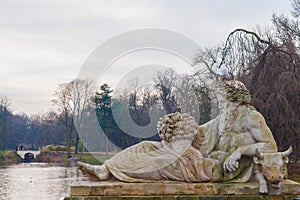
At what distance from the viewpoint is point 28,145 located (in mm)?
73188

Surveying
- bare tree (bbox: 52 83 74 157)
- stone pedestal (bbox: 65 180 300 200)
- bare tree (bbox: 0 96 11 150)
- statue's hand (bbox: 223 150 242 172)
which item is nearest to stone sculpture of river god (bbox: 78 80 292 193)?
statue's hand (bbox: 223 150 242 172)

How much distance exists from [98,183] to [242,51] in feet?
41.1

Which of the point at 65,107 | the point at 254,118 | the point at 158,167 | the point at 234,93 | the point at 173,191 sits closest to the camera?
the point at 173,191

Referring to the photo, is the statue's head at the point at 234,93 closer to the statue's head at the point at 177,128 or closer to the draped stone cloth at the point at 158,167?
the statue's head at the point at 177,128

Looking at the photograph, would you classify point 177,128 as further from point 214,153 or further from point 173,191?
point 173,191

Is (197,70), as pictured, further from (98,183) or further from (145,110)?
(98,183)

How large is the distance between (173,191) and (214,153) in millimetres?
761

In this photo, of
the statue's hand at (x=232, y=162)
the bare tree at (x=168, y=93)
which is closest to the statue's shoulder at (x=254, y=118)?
the statue's hand at (x=232, y=162)

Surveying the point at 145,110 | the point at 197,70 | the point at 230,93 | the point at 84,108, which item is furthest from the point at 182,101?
the point at 230,93

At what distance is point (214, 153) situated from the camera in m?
5.62

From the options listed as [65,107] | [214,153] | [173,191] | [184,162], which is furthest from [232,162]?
[65,107]

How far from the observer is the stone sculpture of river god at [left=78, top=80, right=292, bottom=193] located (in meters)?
5.35

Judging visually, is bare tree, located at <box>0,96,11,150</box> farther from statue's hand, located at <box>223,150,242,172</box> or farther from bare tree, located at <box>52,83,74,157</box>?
statue's hand, located at <box>223,150,242,172</box>

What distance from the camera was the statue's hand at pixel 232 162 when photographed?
5340 mm
